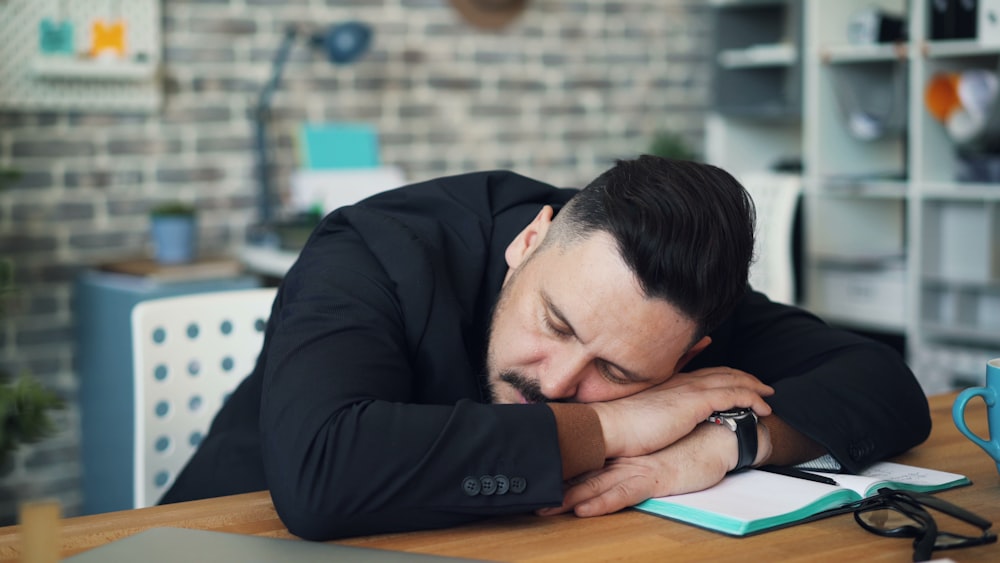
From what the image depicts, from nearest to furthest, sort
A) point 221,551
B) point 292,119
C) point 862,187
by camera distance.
→ point 221,551
point 292,119
point 862,187

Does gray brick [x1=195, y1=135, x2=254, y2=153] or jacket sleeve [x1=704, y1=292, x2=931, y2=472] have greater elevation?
gray brick [x1=195, y1=135, x2=254, y2=153]

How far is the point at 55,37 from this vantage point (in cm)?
335

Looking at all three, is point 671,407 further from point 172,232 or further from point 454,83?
point 454,83

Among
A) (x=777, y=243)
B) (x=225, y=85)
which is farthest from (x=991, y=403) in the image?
(x=225, y=85)

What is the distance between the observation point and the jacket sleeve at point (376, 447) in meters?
1.04

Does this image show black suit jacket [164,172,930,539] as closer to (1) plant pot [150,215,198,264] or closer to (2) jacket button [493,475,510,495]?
(2) jacket button [493,475,510,495]

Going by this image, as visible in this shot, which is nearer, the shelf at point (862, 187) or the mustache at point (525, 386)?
the mustache at point (525, 386)

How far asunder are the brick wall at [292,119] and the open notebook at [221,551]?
2.18 m

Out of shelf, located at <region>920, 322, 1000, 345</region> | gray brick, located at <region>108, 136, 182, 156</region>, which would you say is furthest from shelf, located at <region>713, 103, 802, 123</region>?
gray brick, located at <region>108, 136, 182, 156</region>

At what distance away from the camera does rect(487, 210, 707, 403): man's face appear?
3.94 ft

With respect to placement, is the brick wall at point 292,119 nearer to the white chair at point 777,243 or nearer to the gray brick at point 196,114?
the gray brick at point 196,114

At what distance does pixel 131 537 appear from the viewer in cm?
98

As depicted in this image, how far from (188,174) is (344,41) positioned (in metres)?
0.68

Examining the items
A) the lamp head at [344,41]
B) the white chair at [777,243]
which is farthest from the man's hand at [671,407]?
the lamp head at [344,41]
